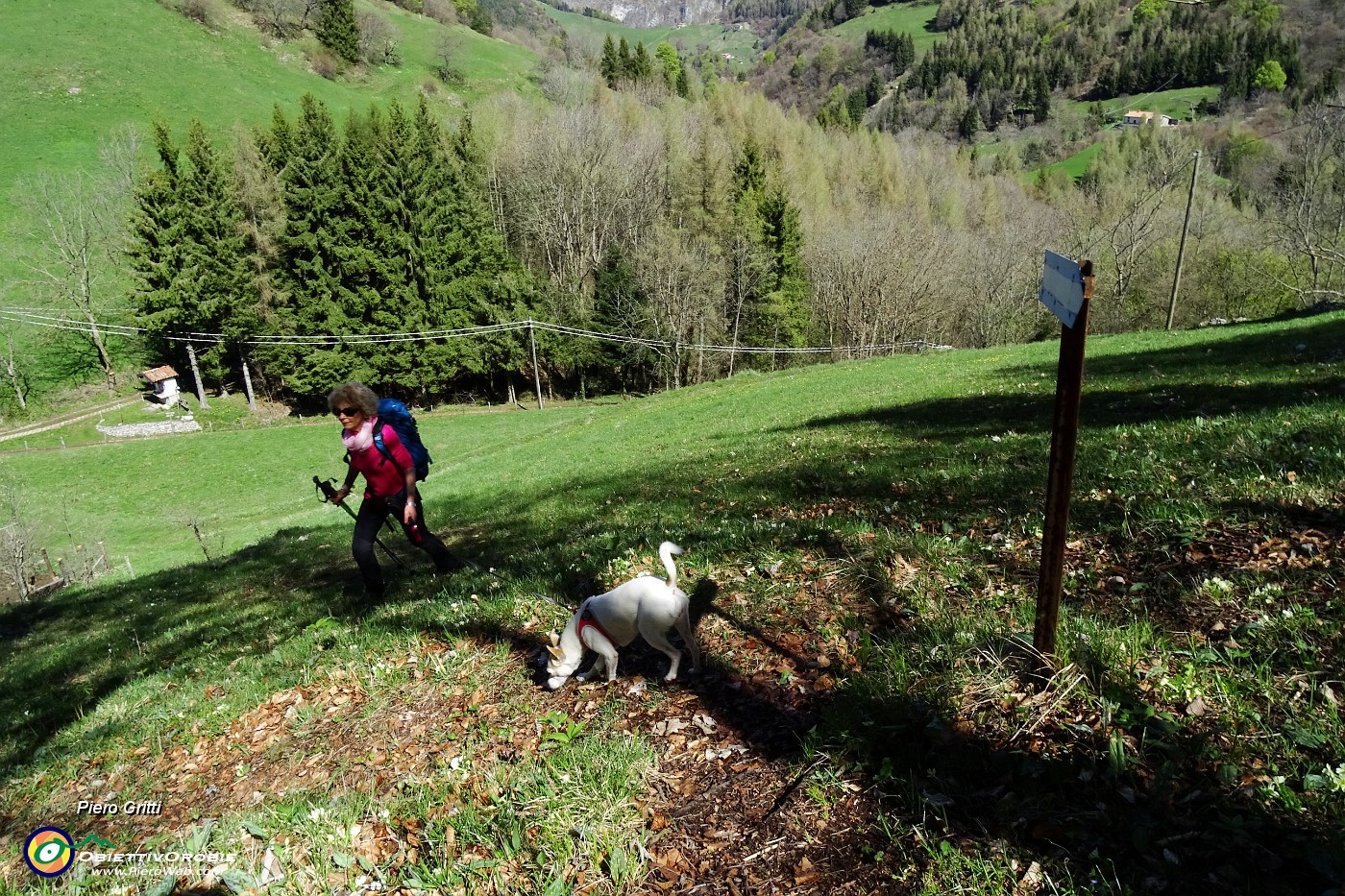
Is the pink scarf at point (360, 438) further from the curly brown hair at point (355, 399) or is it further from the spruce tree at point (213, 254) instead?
→ the spruce tree at point (213, 254)

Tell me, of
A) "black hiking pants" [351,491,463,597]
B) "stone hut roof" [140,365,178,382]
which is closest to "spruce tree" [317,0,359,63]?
"stone hut roof" [140,365,178,382]

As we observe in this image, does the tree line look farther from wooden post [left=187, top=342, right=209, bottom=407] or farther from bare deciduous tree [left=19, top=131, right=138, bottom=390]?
wooden post [left=187, top=342, right=209, bottom=407]

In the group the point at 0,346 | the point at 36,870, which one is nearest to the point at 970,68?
the point at 0,346

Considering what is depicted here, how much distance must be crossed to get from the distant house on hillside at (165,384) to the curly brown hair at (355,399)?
58.3 metres

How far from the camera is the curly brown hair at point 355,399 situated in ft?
24.9

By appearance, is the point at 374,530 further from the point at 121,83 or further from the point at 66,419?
the point at 121,83

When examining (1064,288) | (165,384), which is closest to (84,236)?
(165,384)

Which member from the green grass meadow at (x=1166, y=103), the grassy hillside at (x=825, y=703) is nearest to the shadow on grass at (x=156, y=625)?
the grassy hillside at (x=825, y=703)

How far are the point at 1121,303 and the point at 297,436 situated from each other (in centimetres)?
7285

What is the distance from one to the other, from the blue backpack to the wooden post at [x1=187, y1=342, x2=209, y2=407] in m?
57.8

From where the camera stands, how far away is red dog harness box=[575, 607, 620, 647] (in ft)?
17.1

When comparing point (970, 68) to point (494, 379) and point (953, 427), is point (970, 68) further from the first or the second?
point (953, 427)

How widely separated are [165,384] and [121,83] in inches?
2061

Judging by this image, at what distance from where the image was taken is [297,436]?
4672 cm
